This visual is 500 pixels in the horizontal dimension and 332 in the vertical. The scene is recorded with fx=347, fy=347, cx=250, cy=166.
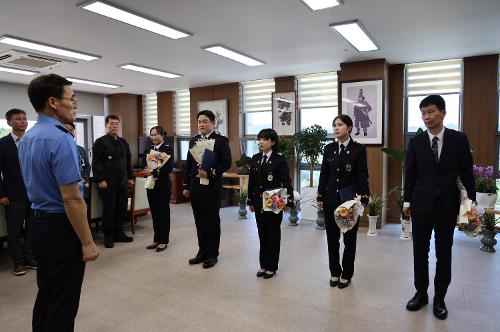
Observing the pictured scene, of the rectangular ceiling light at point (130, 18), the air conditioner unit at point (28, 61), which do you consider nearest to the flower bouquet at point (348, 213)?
the rectangular ceiling light at point (130, 18)

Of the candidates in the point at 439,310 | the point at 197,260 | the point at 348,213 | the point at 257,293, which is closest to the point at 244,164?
the point at 197,260

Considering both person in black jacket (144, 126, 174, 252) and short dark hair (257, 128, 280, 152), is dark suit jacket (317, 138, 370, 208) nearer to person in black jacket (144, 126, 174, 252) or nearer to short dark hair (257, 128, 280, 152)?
short dark hair (257, 128, 280, 152)

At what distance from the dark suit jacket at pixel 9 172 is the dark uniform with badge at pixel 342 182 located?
9.90ft

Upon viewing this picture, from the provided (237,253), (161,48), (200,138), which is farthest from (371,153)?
(161,48)

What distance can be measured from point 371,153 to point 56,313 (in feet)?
16.6

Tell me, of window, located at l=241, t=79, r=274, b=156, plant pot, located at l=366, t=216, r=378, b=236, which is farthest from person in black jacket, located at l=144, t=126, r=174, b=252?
window, located at l=241, t=79, r=274, b=156

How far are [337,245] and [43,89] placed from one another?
2502 mm

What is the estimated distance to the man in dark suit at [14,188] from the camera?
349 cm

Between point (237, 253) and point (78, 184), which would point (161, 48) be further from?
point (78, 184)

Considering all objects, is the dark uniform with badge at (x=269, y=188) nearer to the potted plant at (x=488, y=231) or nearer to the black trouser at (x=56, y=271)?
the black trouser at (x=56, y=271)

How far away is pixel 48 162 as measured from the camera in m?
1.61

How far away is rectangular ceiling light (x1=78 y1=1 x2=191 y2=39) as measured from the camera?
3334mm

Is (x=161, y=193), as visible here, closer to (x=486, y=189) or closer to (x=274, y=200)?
(x=274, y=200)

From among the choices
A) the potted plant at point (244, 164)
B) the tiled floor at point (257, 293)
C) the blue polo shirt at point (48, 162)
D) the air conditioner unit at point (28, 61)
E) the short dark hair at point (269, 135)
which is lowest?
the tiled floor at point (257, 293)
